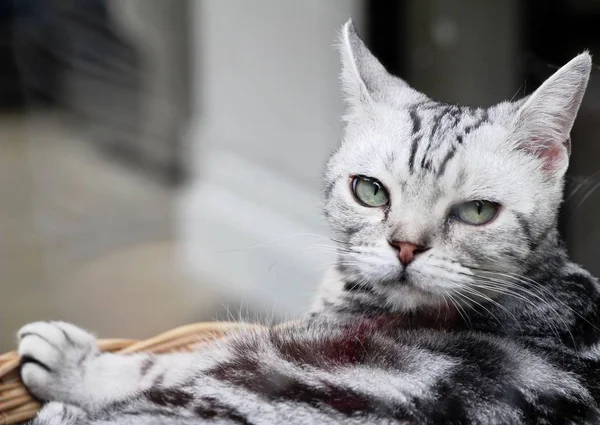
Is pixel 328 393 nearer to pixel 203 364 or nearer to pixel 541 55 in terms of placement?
pixel 203 364

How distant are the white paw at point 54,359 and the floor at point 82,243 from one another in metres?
0.13

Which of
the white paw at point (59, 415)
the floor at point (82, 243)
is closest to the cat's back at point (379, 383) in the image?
the white paw at point (59, 415)

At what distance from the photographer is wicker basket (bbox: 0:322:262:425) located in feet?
3.35

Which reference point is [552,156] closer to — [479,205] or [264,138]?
[479,205]

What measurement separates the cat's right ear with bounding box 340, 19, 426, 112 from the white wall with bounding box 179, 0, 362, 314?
90mm

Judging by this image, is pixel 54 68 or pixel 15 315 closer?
pixel 15 315

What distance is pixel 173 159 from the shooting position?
1.80 meters

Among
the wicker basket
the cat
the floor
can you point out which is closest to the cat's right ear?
the cat

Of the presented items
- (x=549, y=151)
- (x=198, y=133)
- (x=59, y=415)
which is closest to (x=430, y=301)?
(x=549, y=151)

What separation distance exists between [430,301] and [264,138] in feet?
2.05

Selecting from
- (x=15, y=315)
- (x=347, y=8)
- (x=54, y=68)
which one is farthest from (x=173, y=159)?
(x=347, y=8)

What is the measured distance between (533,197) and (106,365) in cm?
61

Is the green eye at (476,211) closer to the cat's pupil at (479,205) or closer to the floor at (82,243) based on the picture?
the cat's pupil at (479,205)

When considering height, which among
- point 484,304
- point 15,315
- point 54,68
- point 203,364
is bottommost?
point 15,315
